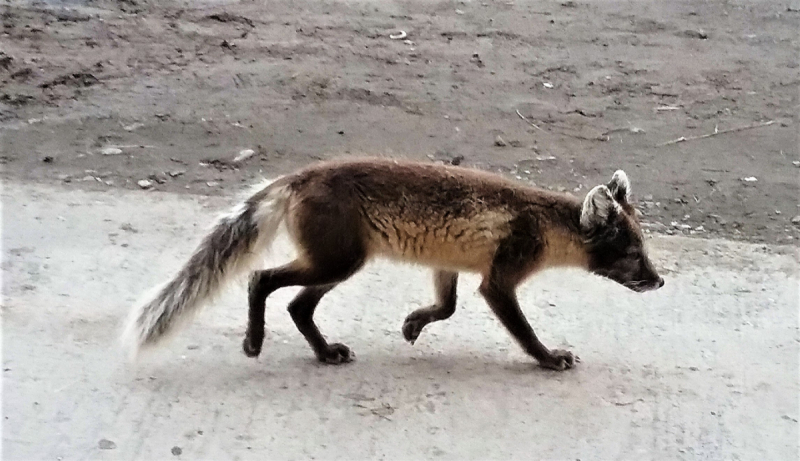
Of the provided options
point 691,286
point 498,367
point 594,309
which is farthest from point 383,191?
point 691,286

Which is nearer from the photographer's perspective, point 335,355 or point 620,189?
point 335,355

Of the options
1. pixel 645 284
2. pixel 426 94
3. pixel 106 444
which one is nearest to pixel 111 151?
pixel 426 94

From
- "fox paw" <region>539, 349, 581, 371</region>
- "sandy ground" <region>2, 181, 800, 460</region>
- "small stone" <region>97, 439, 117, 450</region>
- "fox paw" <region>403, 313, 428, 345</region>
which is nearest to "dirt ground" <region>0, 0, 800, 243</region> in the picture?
"sandy ground" <region>2, 181, 800, 460</region>

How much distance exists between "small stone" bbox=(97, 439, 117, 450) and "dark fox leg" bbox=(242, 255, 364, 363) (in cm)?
72

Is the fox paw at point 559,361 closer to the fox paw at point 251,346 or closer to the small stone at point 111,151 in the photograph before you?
the fox paw at point 251,346

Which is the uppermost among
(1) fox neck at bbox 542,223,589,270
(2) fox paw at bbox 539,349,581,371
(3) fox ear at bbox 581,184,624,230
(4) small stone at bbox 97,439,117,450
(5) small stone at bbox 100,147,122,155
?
(3) fox ear at bbox 581,184,624,230

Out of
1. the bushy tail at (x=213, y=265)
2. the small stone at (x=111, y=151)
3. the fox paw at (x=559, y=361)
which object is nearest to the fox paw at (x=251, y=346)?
the bushy tail at (x=213, y=265)

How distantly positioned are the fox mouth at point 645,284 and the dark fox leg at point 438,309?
0.76 meters

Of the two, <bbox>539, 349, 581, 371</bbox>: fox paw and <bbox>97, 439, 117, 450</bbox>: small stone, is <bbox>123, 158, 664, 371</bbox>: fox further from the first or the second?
<bbox>97, 439, 117, 450</bbox>: small stone

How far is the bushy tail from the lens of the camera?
328 cm

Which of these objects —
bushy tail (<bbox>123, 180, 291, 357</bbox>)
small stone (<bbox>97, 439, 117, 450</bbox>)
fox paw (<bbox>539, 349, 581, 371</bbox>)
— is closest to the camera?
small stone (<bbox>97, 439, 117, 450</bbox>)

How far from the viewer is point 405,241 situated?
3.57 meters

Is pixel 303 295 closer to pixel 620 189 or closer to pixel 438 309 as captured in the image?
pixel 438 309

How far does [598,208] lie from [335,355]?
122 centimetres
